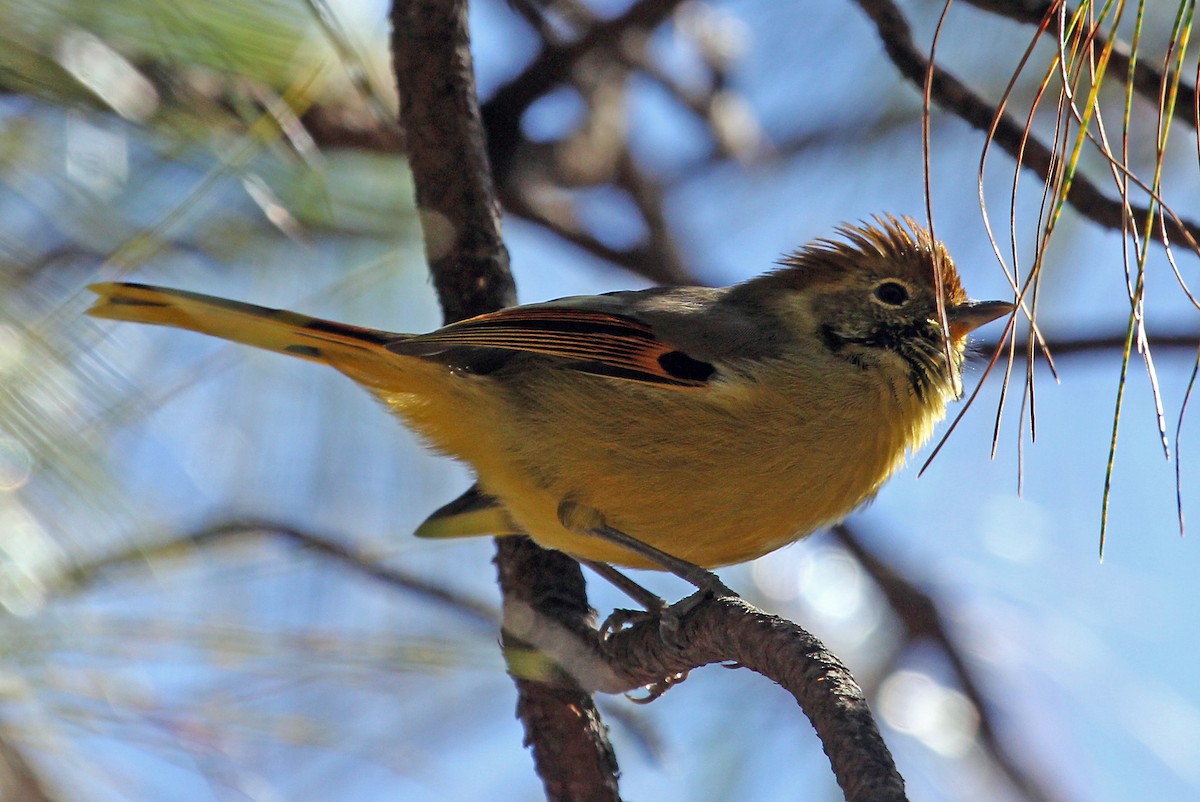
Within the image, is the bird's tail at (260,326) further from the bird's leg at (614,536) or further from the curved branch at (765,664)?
the curved branch at (765,664)

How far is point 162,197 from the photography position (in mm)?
2781

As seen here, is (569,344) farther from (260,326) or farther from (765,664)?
(765,664)

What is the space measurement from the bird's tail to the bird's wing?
10 centimetres

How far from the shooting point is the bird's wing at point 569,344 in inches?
114

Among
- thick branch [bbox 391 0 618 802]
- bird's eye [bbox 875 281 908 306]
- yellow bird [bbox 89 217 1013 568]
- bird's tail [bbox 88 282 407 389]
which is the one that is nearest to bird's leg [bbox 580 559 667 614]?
thick branch [bbox 391 0 618 802]

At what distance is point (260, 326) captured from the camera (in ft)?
9.20

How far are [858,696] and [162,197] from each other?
192 cm

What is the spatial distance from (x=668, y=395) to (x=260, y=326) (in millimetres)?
953

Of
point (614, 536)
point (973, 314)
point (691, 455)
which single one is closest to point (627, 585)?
point (614, 536)

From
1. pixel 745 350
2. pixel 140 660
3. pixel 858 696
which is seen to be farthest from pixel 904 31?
pixel 140 660

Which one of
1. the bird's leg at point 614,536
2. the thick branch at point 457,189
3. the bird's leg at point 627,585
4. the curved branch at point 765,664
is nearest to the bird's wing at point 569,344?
the thick branch at point 457,189

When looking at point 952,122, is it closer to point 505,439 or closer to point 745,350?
point 745,350

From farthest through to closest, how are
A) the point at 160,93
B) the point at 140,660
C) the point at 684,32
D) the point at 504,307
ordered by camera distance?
the point at 684,32 → the point at 504,307 → the point at 160,93 → the point at 140,660

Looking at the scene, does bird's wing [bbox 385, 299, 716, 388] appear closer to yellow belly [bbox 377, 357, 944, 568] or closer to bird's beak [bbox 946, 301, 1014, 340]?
yellow belly [bbox 377, 357, 944, 568]
